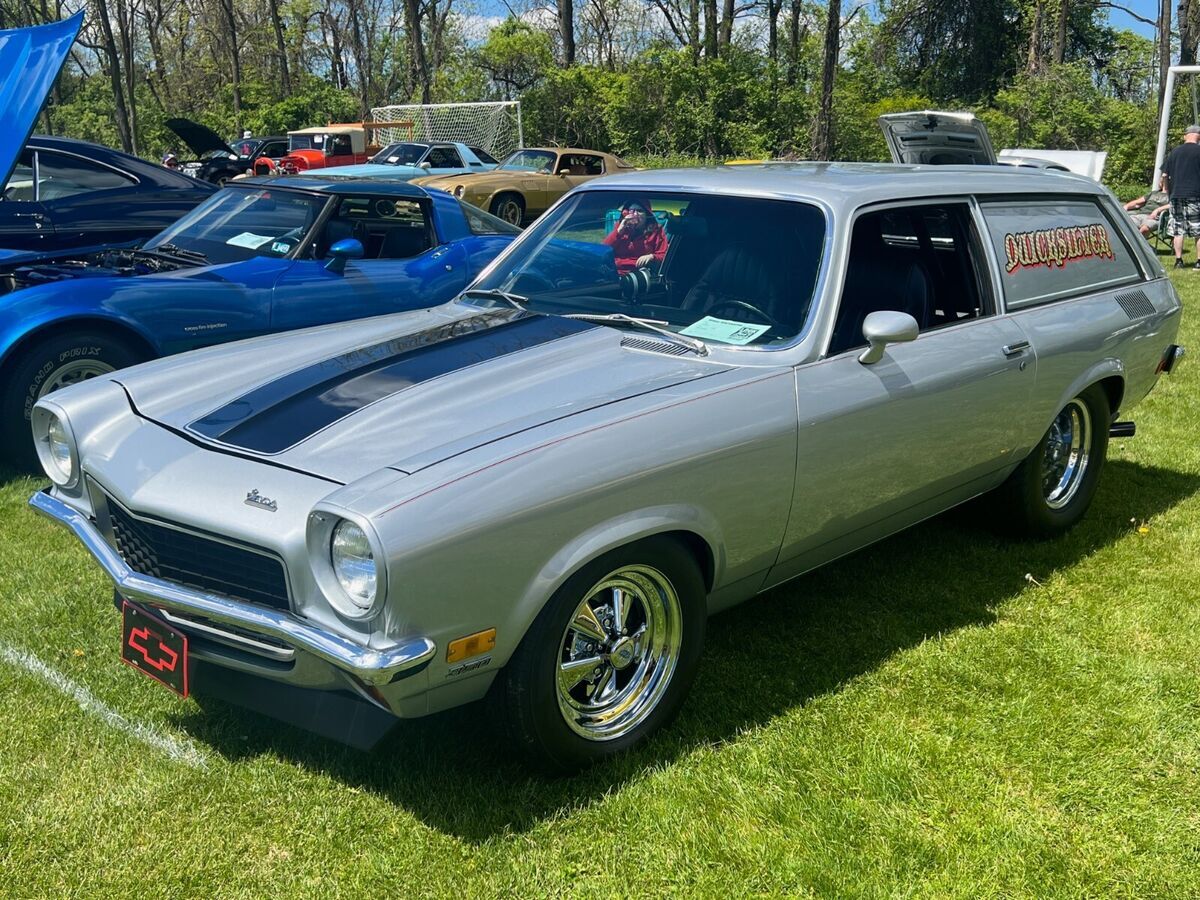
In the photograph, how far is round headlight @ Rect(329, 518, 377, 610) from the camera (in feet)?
8.12

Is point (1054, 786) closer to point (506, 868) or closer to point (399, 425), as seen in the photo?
point (506, 868)

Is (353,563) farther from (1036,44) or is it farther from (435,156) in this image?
(1036,44)

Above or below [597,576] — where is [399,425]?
above

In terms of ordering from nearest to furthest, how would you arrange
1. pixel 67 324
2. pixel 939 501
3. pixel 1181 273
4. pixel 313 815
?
pixel 313 815, pixel 939 501, pixel 67 324, pixel 1181 273

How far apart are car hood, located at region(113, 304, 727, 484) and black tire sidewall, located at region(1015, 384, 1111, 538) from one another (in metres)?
1.94

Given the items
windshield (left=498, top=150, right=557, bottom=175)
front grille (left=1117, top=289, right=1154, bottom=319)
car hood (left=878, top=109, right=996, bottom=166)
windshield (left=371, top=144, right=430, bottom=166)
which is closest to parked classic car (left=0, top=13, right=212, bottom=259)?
front grille (left=1117, top=289, right=1154, bottom=319)

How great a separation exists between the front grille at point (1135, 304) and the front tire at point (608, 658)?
2.78 metres

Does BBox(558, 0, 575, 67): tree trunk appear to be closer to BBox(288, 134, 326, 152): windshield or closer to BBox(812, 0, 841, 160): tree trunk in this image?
BBox(288, 134, 326, 152): windshield

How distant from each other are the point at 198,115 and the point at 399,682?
164 ft

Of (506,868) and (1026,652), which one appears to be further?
(1026,652)

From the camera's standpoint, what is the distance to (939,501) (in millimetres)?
4094

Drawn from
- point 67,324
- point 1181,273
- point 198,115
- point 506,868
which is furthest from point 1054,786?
point 198,115

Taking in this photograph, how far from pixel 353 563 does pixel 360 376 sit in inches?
38.3

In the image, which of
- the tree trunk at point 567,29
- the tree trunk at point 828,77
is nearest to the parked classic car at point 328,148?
the tree trunk at point 567,29
